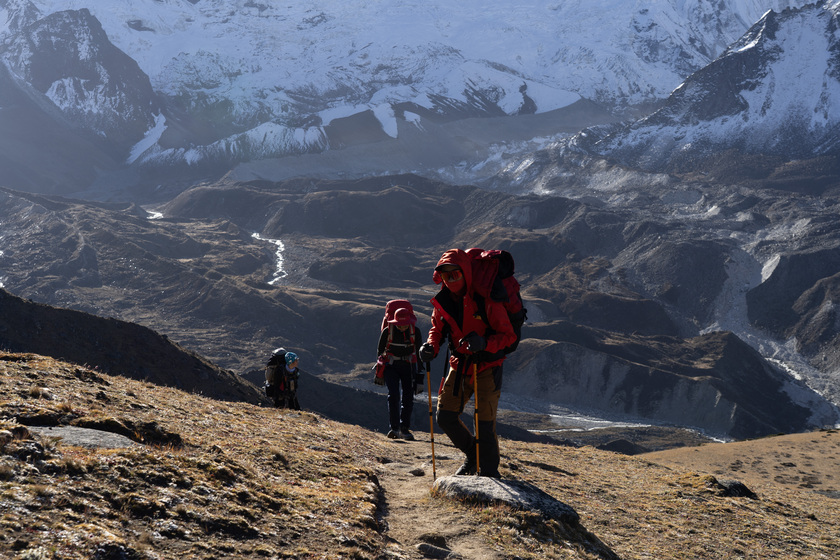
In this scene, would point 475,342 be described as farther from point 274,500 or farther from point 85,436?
point 85,436

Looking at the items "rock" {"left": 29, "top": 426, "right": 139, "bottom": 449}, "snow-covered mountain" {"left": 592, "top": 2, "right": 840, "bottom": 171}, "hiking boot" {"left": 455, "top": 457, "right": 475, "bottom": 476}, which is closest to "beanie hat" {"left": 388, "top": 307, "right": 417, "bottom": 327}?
"hiking boot" {"left": 455, "top": 457, "right": 475, "bottom": 476}

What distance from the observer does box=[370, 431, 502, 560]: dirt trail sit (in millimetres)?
5453

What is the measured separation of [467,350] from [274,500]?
218 cm

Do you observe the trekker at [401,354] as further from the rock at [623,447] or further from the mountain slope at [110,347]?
the rock at [623,447]

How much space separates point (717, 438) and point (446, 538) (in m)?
58.7

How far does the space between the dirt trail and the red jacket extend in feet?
4.44

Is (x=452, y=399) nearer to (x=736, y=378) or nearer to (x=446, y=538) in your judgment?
(x=446, y=538)

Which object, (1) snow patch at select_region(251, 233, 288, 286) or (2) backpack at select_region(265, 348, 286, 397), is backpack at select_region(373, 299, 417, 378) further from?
(1) snow patch at select_region(251, 233, 288, 286)

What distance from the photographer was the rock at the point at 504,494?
20.7 feet

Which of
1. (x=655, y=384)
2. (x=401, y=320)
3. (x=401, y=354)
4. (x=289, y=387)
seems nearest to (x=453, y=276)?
(x=401, y=320)

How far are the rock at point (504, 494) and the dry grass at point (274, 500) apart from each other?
13cm

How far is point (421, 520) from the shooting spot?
6258mm

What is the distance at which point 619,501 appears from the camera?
346 inches

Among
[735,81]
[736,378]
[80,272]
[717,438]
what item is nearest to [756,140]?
[735,81]
